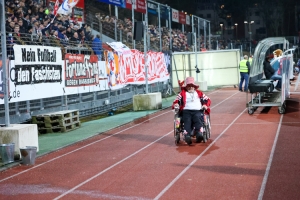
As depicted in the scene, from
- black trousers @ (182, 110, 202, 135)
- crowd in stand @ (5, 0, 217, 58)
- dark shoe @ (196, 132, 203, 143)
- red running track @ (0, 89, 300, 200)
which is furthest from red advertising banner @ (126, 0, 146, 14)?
dark shoe @ (196, 132, 203, 143)

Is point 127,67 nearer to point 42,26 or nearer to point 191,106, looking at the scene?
point 42,26

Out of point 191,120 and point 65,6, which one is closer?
point 191,120

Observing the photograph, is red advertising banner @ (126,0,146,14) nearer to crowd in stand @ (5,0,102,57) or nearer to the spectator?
crowd in stand @ (5,0,102,57)

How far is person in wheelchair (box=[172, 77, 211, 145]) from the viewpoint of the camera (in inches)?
571

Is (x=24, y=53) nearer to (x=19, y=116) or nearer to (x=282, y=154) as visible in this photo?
(x=19, y=116)

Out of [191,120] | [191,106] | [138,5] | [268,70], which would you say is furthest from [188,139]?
[138,5]

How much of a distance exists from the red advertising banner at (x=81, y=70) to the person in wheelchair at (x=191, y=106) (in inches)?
210

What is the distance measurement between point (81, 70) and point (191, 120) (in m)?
6.62

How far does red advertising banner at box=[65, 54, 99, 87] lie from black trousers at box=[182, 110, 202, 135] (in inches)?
218

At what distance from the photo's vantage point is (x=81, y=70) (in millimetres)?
20344

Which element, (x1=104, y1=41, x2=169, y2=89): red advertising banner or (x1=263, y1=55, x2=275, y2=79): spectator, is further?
(x1=263, y1=55, x2=275, y2=79): spectator

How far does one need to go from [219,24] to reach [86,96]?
107 meters

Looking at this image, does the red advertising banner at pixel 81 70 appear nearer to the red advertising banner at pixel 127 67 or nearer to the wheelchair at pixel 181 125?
the red advertising banner at pixel 127 67

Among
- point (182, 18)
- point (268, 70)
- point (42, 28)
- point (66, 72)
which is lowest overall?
point (268, 70)
